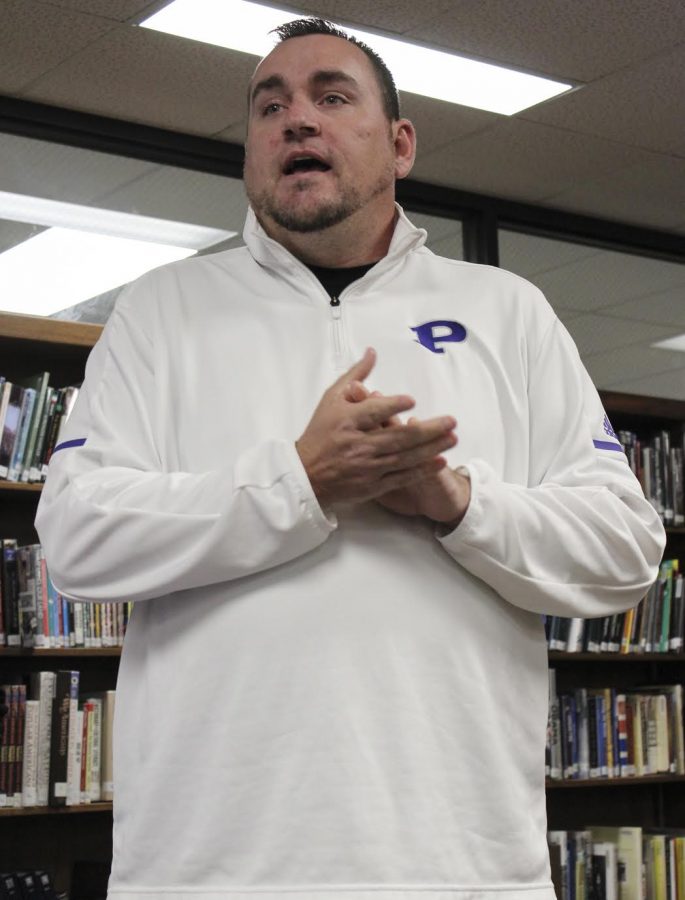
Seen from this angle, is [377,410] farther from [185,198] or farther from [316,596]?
[185,198]

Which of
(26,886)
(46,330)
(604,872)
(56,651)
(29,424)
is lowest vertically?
(604,872)

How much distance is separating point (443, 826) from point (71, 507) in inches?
18.4

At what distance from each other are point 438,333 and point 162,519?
41 centimetres

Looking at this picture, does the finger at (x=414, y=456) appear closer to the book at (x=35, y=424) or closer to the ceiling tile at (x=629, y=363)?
the book at (x=35, y=424)

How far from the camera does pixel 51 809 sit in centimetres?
333

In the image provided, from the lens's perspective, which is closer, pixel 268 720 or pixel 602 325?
pixel 268 720

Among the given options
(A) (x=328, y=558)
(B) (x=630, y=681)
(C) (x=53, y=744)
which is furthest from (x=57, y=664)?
(A) (x=328, y=558)

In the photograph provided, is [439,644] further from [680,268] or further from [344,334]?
[680,268]

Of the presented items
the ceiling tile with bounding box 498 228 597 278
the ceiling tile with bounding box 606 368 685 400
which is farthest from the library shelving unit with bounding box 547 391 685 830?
the ceiling tile with bounding box 498 228 597 278

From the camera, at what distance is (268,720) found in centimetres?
116

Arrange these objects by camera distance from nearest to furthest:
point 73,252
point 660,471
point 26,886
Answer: point 26,886, point 73,252, point 660,471

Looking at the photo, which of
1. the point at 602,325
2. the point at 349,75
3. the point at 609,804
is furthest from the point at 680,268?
the point at 349,75

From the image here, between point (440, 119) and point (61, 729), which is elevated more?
point (440, 119)

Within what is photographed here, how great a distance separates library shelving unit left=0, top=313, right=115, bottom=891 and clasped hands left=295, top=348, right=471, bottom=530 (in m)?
2.40
